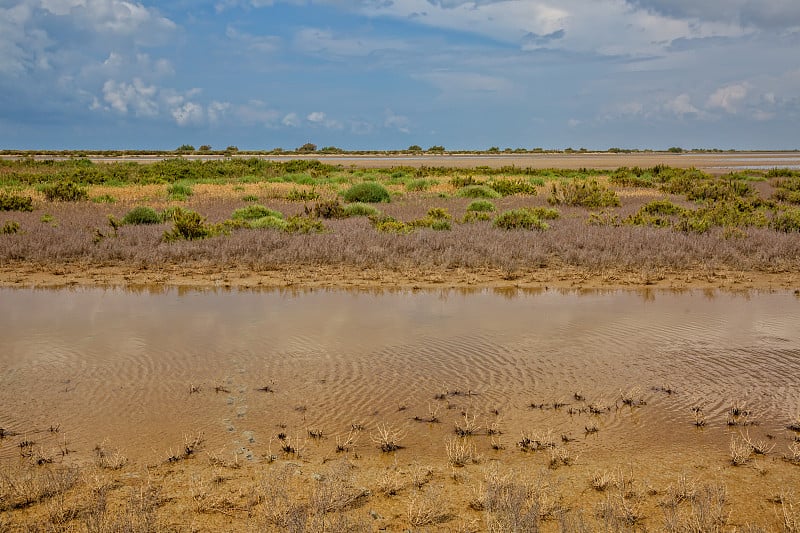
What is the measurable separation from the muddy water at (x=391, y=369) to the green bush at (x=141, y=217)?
899cm

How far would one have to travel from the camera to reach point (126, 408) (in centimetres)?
637

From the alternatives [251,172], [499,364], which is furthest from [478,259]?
[251,172]

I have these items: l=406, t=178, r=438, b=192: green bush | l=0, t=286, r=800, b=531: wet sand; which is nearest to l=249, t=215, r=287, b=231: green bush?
l=0, t=286, r=800, b=531: wet sand

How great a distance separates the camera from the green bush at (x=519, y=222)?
18375 millimetres

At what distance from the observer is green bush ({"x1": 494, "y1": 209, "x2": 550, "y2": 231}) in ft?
60.3

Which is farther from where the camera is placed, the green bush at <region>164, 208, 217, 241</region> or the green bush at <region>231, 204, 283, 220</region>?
the green bush at <region>231, 204, 283, 220</region>

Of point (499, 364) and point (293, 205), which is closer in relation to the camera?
point (499, 364)

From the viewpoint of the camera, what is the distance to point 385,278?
1281cm

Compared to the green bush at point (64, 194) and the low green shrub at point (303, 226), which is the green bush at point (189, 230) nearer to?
the low green shrub at point (303, 226)

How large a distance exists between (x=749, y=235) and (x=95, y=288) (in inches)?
606

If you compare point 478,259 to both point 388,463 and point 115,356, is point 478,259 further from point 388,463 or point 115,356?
point 388,463

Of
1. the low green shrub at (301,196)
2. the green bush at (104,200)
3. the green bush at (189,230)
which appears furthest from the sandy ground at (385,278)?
the low green shrub at (301,196)

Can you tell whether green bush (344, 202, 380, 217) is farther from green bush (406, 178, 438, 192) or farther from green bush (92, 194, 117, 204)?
green bush (92, 194, 117, 204)

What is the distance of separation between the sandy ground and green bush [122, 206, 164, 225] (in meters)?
5.76
